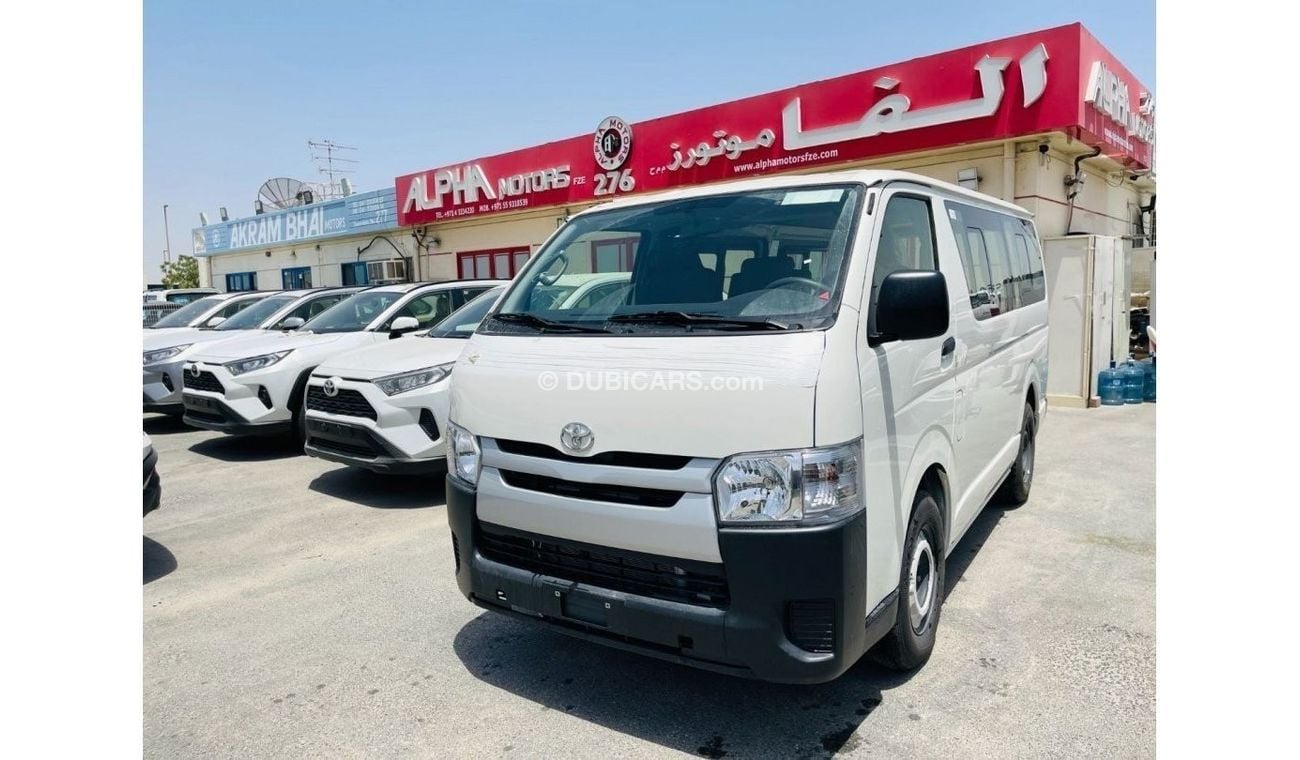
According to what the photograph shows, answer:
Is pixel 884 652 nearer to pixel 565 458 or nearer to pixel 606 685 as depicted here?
pixel 606 685

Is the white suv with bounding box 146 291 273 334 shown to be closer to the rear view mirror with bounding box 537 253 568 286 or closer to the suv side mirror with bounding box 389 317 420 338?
the suv side mirror with bounding box 389 317 420 338

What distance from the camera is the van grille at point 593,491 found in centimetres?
282

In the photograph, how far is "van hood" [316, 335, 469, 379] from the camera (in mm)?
6441

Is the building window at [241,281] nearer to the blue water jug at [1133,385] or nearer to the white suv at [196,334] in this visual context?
the white suv at [196,334]

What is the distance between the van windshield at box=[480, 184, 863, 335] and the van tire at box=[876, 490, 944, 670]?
3.47 ft

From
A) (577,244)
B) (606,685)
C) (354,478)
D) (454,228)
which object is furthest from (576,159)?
(606,685)

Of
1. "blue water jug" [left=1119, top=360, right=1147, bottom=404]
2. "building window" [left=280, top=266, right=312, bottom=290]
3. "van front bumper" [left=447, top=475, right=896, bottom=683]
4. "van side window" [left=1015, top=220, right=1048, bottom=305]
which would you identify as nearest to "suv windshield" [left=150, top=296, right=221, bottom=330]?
"building window" [left=280, top=266, right=312, bottom=290]

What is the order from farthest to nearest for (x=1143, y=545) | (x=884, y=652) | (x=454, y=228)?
(x=454, y=228) → (x=1143, y=545) → (x=884, y=652)

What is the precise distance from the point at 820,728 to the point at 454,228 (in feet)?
59.4

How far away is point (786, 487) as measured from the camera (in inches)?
105

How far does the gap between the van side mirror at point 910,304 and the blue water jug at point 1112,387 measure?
917cm

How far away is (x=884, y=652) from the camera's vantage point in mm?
3355

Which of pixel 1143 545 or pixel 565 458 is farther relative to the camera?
pixel 1143 545

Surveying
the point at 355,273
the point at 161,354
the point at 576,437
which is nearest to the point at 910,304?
the point at 576,437
